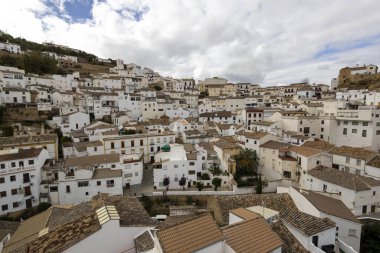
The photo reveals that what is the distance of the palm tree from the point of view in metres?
30.5

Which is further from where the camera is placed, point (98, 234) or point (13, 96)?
point (13, 96)

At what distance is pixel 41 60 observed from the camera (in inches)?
2783

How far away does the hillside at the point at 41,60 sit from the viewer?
65500 millimetres

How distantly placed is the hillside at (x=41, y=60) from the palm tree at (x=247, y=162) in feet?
217

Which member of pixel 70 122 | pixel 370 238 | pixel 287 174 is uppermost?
pixel 70 122

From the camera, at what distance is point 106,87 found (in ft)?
228

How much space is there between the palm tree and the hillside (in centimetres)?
6624

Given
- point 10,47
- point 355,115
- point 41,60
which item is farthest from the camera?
point 10,47

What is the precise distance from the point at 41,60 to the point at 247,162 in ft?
236

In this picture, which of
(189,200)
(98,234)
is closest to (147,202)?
(189,200)

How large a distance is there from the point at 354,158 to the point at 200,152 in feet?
59.2

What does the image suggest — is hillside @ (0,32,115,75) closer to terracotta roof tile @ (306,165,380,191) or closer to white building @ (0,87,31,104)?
white building @ (0,87,31,104)

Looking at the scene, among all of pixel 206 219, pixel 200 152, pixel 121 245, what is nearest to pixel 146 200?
pixel 200 152

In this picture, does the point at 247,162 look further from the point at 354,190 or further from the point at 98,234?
the point at 98,234
